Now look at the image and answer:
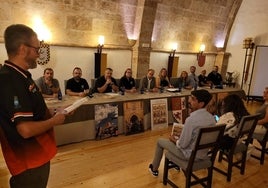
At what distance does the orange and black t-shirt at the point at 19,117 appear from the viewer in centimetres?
117

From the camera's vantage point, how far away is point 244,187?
282 centimetres

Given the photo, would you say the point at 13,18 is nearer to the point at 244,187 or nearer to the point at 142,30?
the point at 142,30

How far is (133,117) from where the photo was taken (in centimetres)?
425

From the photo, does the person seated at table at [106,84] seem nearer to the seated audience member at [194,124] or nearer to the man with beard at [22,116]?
the seated audience member at [194,124]

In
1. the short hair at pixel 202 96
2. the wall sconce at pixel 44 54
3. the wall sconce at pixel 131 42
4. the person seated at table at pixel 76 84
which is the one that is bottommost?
the person seated at table at pixel 76 84

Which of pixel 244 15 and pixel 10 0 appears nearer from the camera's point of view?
pixel 10 0

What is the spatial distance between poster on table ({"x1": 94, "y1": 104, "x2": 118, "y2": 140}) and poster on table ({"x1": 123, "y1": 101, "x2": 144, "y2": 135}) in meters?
0.21

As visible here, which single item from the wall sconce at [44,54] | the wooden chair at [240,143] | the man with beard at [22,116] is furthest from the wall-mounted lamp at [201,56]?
the man with beard at [22,116]

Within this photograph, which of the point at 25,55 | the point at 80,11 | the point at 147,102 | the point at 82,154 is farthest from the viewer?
the point at 80,11

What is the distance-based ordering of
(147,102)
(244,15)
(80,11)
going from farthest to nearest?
(244,15) < (80,11) < (147,102)

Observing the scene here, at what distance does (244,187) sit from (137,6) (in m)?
5.12

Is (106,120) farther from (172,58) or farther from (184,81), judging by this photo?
(172,58)

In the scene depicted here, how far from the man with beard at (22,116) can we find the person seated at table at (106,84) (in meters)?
3.28

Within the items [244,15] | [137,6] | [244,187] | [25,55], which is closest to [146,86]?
[137,6]
